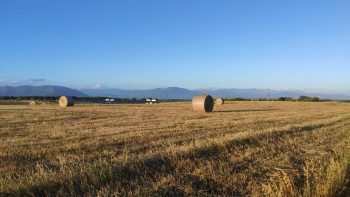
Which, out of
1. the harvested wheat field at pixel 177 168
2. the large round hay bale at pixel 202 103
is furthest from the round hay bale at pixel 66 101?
the harvested wheat field at pixel 177 168

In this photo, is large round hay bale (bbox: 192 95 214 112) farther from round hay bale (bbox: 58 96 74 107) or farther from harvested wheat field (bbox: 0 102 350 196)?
harvested wheat field (bbox: 0 102 350 196)

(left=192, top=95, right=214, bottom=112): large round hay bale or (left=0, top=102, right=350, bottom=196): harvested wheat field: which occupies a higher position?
(left=192, top=95, right=214, bottom=112): large round hay bale

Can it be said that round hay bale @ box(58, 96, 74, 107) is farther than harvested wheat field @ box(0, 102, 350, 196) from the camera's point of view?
Yes

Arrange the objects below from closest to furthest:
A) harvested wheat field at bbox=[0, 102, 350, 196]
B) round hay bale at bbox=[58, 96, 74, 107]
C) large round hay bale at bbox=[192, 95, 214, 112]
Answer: harvested wheat field at bbox=[0, 102, 350, 196], large round hay bale at bbox=[192, 95, 214, 112], round hay bale at bbox=[58, 96, 74, 107]

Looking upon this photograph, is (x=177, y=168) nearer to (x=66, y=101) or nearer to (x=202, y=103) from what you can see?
(x=202, y=103)

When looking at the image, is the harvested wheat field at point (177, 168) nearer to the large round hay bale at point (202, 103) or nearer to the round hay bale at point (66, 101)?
the large round hay bale at point (202, 103)

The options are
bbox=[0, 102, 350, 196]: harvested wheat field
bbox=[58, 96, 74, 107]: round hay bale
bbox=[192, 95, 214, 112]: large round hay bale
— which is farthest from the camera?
bbox=[58, 96, 74, 107]: round hay bale

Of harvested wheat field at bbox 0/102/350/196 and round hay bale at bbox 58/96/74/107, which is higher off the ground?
round hay bale at bbox 58/96/74/107

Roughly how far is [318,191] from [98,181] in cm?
A: 351

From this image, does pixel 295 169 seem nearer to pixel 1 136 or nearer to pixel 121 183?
pixel 121 183

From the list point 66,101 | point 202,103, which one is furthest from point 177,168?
point 66,101

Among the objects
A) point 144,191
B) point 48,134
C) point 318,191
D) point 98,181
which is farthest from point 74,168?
point 48,134

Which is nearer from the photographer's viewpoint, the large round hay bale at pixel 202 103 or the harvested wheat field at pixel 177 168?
the harvested wheat field at pixel 177 168

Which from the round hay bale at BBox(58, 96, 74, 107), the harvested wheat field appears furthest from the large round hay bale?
the harvested wheat field
